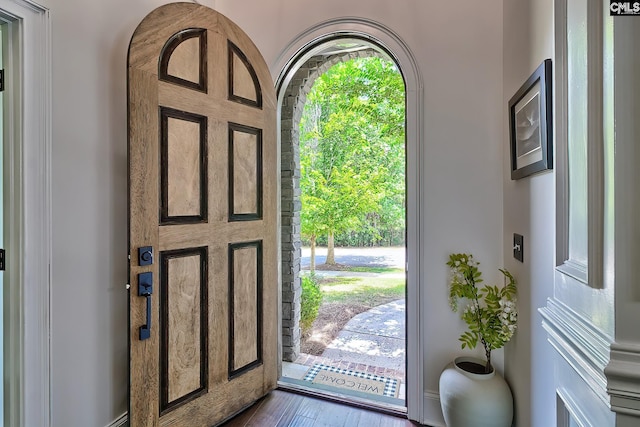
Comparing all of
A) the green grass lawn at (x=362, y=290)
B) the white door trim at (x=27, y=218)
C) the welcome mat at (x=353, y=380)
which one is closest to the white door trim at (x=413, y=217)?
the welcome mat at (x=353, y=380)

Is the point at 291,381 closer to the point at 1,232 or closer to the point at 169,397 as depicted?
the point at 169,397

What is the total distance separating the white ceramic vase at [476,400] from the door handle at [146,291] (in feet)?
4.98

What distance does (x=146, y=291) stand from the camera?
1.55 meters

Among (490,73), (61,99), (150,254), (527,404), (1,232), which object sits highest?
(490,73)

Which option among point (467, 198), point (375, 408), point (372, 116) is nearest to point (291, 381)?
point (375, 408)

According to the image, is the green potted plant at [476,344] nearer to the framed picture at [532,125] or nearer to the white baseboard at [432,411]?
the white baseboard at [432,411]

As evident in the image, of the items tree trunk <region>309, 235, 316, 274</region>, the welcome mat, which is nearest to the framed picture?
the welcome mat

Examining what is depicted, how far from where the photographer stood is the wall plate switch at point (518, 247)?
157 cm

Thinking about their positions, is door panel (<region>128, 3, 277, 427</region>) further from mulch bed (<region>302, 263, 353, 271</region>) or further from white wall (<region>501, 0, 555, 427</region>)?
mulch bed (<region>302, 263, 353, 271</region>)

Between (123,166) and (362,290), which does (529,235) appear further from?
(362,290)

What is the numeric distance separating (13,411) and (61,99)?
1.33 meters

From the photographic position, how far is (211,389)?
6.17 feet

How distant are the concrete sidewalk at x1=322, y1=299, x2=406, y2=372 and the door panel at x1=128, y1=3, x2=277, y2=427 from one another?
1.08 meters

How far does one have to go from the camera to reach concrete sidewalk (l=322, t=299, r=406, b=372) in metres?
3.05
